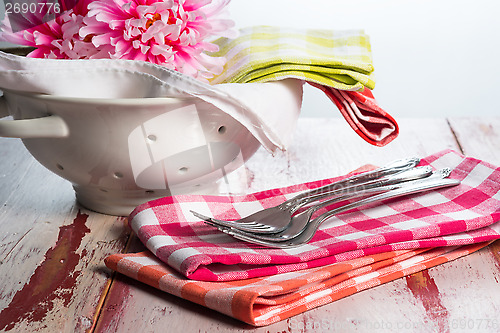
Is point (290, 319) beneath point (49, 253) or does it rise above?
above

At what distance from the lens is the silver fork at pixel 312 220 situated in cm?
49

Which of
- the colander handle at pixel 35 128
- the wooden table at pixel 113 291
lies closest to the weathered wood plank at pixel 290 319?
the wooden table at pixel 113 291

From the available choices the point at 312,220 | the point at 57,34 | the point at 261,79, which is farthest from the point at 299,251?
the point at 57,34

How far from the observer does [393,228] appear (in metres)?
0.51

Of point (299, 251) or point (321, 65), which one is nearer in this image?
point (299, 251)

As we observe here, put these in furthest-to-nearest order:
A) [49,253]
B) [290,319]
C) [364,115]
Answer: [364,115] → [49,253] → [290,319]

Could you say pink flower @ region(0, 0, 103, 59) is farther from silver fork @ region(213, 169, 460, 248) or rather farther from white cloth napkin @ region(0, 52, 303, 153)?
silver fork @ region(213, 169, 460, 248)

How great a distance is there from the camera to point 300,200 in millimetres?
563

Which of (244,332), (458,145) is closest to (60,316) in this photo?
(244,332)

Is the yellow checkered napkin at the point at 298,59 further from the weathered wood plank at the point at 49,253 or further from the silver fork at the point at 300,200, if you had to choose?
the weathered wood plank at the point at 49,253

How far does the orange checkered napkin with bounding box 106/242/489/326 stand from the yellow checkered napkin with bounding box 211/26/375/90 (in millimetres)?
209

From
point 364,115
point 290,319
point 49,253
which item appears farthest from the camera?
point 364,115

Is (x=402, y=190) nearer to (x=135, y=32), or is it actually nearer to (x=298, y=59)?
(x=298, y=59)

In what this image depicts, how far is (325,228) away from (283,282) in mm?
118
